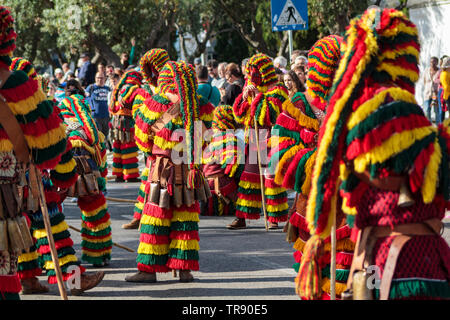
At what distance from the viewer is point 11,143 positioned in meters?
4.94

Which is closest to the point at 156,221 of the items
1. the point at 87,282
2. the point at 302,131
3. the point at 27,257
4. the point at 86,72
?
the point at 87,282

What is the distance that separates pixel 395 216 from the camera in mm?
3930

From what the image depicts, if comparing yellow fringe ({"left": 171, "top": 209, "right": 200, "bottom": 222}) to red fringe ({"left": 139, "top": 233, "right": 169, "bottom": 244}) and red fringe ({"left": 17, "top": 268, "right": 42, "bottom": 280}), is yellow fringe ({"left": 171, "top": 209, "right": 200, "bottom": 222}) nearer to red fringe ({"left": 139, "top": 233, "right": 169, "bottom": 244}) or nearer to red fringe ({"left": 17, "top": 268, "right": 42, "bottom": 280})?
red fringe ({"left": 139, "top": 233, "right": 169, "bottom": 244})

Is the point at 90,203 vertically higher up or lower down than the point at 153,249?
higher up

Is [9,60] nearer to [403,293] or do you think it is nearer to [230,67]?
[403,293]

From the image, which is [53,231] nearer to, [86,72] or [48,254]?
[48,254]

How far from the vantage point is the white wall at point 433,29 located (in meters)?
26.6

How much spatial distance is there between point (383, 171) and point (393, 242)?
37cm

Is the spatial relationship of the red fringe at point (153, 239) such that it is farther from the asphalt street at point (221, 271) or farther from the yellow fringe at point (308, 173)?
the yellow fringe at point (308, 173)

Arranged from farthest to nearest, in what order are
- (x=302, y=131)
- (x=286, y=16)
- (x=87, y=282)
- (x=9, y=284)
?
(x=286, y=16) → (x=87, y=282) → (x=302, y=131) → (x=9, y=284)

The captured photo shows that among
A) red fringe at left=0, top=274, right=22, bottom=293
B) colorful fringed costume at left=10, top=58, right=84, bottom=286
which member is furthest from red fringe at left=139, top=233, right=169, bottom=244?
red fringe at left=0, top=274, right=22, bottom=293

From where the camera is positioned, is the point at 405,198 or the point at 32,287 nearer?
the point at 405,198

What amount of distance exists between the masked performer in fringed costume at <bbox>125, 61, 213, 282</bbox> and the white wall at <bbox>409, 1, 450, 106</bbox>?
20.2 meters

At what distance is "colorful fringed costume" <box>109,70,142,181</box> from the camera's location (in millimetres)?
13234
